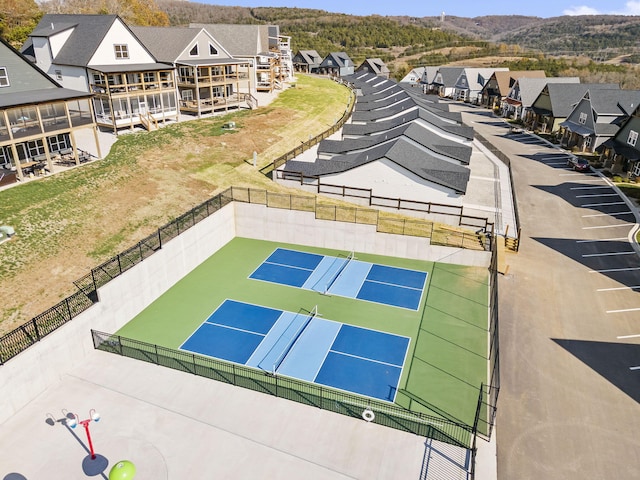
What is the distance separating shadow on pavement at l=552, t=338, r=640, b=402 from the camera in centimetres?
1852

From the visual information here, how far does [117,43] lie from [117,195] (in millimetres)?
19183

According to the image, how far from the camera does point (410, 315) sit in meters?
23.5

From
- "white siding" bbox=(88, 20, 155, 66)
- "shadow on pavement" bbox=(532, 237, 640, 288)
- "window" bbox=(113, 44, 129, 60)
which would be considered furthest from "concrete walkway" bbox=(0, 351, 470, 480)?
"window" bbox=(113, 44, 129, 60)

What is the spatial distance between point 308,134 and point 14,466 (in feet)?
133

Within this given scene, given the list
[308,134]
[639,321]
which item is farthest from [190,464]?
[308,134]

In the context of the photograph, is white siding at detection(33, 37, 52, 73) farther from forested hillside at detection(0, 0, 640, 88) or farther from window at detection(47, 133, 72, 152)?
forested hillside at detection(0, 0, 640, 88)

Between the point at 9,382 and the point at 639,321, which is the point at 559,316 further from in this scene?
the point at 9,382

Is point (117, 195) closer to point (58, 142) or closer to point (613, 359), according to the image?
point (58, 142)

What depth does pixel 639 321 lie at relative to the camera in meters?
22.6

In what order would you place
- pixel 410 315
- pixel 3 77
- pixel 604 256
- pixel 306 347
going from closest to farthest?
pixel 306 347
pixel 410 315
pixel 604 256
pixel 3 77

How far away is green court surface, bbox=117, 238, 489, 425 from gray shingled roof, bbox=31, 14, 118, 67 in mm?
25364

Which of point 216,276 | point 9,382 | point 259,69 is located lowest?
point 216,276

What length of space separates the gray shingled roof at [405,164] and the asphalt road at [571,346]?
6.30m

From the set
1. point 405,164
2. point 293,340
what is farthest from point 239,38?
point 293,340
